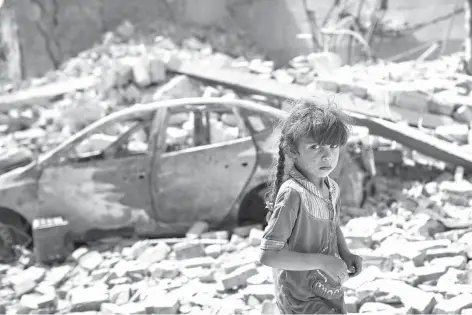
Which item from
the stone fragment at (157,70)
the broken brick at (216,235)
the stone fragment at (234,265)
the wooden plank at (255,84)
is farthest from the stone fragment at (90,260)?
the stone fragment at (157,70)

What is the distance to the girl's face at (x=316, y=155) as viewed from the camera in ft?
7.59

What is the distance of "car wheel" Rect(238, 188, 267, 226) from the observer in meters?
6.27

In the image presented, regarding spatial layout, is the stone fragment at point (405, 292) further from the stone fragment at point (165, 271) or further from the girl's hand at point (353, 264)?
the girl's hand at point (353, 264)

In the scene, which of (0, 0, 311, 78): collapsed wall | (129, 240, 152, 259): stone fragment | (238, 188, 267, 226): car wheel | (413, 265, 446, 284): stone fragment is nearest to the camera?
(413, 265, 446, 284): stone fragment

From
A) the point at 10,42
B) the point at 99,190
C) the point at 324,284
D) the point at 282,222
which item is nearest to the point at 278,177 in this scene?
the point at 282,222

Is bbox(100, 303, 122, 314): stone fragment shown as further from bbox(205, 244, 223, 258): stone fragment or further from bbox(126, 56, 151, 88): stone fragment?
bbox(126, 56, 151, 88): stone fragment

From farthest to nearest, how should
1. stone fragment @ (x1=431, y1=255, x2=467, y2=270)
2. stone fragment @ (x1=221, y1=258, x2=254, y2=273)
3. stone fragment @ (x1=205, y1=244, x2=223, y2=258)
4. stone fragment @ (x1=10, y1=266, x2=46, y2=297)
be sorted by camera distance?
stone fragment @ (x1=205, y1=244, x2=223, y2=258) → stone fragment @ (x1=10, y1=266, x2=46, y2=297) → stone fragment @ (x1=221, y1=258, x2=254, y2=273) → stone fragment @ (x1=431, y1=255, x2=467, y2=270)

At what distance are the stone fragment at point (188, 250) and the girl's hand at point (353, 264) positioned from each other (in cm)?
329

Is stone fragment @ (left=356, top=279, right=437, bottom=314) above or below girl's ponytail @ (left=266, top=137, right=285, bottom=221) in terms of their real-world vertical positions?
below

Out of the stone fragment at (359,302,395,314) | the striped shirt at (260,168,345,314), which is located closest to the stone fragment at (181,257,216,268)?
the stone fragment at (359,302,395,314)

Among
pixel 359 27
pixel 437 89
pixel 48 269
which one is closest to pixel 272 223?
pixel 48 269

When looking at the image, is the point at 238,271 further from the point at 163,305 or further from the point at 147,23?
the point at 147,23

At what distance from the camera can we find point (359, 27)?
452 inches

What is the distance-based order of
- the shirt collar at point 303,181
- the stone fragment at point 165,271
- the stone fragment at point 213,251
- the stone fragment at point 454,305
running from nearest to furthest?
the shirt collar at point 303,181, the stone fragment at point 454,305, the stone fragment at point 165,271, the stone fragment at point 213,251
